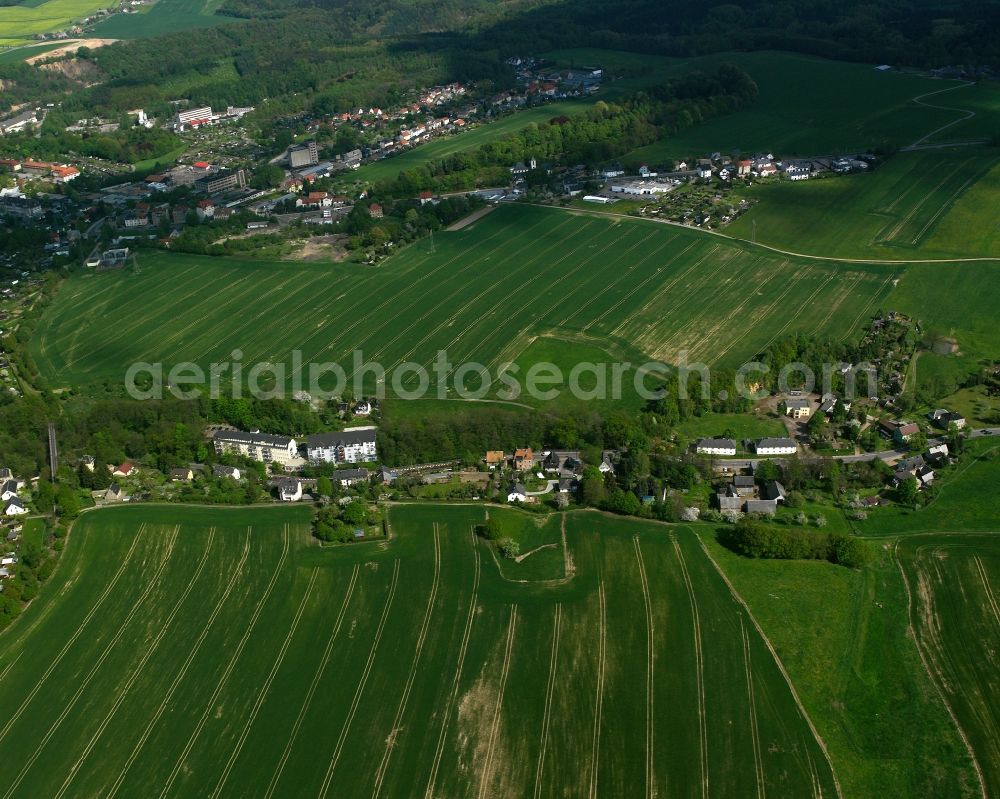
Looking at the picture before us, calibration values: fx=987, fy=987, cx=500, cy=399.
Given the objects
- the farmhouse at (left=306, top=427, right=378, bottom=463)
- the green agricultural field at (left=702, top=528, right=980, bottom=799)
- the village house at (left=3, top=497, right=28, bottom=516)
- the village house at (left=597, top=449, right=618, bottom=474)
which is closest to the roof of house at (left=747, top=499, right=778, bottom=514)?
the green agricultural field at (left=702, top=528, right=980, bottom=799)

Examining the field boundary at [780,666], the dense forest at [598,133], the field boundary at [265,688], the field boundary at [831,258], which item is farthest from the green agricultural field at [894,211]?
the field boundary at [265,688]

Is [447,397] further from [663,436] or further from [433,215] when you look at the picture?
[433,215]

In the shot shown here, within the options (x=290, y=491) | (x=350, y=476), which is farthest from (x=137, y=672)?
(x=350, y=476)

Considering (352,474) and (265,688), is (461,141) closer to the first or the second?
(352,474)

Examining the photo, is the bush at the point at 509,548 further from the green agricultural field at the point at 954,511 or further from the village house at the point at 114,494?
the village house at the point at 114,494

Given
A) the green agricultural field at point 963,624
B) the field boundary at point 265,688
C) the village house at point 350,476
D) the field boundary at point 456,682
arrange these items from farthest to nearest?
the village house at point 350,476 → the green agricultural field at point 963,624 → the field boundary at point 265,688 → the field boundary at point 456,682

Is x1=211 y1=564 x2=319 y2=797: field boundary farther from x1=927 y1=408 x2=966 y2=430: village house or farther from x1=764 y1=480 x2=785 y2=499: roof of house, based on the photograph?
x1=927 y1=408 x2=966 y2=430: village house

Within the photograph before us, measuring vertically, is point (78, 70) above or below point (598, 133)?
above
